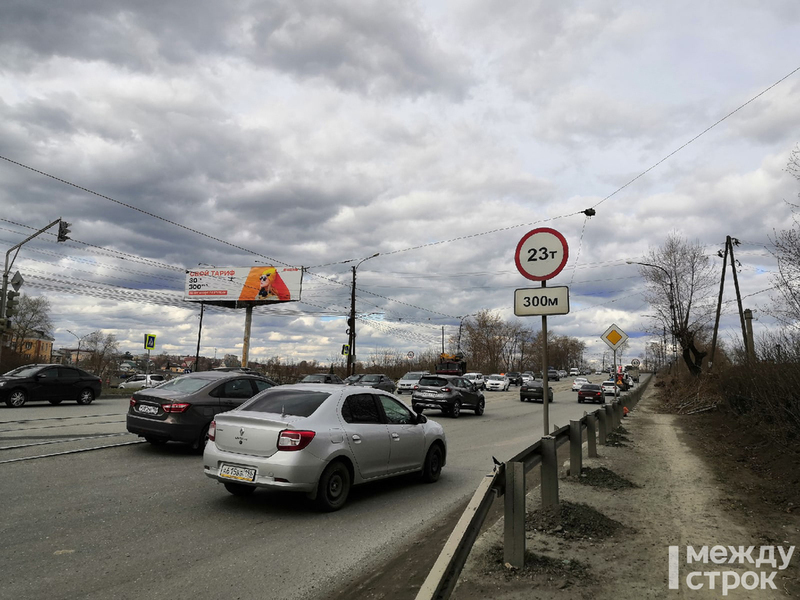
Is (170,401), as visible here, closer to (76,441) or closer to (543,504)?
(76,441)

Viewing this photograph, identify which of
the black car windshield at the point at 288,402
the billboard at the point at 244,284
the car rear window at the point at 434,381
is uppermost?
the billboard at the point at 244,284

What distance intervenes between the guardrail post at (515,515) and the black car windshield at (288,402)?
3001mm

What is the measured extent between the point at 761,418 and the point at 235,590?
11.7m

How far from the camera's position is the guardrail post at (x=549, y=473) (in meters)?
5.51

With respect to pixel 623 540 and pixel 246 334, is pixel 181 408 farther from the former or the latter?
pixel 246 334

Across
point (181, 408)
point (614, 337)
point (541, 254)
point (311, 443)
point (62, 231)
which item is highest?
point (62, 231)

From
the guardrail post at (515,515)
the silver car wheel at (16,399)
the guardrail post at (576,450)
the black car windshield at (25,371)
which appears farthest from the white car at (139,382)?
the guardrail post at (515,515)

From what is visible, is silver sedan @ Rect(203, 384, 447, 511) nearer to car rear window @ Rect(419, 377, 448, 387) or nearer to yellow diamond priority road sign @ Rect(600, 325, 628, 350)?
yellow diamond priority road sign @ Rect(600, 325, 628, 350)

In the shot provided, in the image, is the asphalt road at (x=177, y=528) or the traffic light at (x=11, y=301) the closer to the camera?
the asphalt road at (x=177, y=528)

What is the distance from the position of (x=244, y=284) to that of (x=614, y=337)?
40918mm

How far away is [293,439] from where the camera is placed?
6.09 metres

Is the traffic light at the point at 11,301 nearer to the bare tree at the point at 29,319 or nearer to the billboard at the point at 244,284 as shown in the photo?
the billboard at the point at 244,284

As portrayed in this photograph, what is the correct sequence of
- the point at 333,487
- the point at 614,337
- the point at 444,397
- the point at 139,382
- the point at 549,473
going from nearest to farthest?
the point at 549,473 < the point at 333,487 < the point at 614,337 < the point at 444,397 < the point at 139,382

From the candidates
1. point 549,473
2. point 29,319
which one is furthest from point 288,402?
point 29,319
